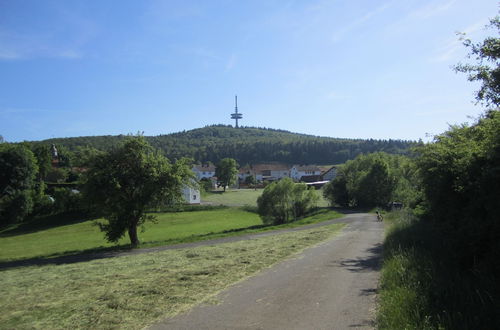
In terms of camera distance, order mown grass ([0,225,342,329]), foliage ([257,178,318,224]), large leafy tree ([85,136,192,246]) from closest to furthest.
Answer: mown grass ([0,225,342,329]) → large leafy tree ([85,136,192,246]) → foliage ([257,178,318,224])

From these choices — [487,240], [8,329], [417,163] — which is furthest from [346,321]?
[417,163]

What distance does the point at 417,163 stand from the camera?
1237 centimetres

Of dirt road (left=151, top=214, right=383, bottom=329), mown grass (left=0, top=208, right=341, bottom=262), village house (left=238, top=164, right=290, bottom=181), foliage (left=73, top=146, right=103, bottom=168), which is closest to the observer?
dirt road (left=151, top=214, right=383, bottom=329)

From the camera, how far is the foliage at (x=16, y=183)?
171 ft

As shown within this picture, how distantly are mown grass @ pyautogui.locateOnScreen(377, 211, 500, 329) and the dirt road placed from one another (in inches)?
19.3

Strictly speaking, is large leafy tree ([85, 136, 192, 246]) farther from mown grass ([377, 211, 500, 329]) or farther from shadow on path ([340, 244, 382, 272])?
mown grass ([377, 211, 500, 329])

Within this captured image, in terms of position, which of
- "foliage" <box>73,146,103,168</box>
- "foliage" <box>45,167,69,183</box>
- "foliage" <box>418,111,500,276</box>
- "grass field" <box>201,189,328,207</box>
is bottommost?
"grass field" <box>201,189,328,207</box>

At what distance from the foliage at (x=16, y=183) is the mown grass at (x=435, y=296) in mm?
59027

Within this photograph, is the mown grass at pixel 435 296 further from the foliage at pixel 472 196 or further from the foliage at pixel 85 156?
the foliage at pixel 85 156

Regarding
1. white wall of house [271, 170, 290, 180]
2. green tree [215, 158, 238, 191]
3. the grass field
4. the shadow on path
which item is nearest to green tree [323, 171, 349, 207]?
the grass field

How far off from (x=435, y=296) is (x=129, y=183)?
21314 mm

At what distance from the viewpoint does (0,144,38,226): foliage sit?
171ft

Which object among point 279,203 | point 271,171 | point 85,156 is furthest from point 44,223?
point 271,171

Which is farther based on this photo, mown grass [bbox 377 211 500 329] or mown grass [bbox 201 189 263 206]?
mown grass [bbox 201 189 263 206]
